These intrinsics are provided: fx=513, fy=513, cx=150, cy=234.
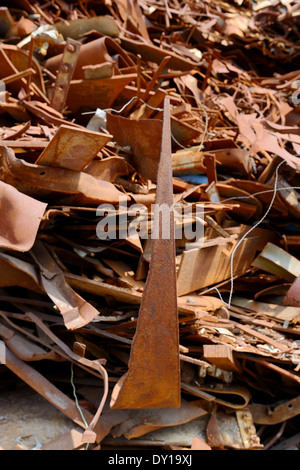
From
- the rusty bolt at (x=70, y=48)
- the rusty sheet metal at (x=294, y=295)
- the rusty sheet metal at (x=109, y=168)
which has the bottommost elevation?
the rusty sheet metal at (x=294, y=295)

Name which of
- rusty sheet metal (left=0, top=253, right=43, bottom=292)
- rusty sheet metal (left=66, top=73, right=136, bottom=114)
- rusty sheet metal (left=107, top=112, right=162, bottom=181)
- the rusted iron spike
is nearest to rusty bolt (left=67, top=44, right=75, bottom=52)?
rusty sheet metal (left=66, top=73, right=136, bottom=114)

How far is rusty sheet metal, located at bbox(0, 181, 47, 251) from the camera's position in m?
1.30

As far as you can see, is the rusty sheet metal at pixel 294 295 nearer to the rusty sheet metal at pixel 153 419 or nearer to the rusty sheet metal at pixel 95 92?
the rusty sheet metal at pixel 153 419

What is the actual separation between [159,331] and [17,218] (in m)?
0.47

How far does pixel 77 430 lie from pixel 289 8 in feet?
9.47

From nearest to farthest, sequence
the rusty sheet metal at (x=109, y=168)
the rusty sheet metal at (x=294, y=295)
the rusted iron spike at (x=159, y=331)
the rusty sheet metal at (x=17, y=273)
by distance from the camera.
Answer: the rusted iron spike at (x=159, y=331) → the rusty sheet metal at (x=17, y=273) → the rusty sheet metal at (x=109, y=168) → the rusty sheet metal at (x=294, y=295)

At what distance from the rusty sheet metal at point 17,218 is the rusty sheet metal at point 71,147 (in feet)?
0.48

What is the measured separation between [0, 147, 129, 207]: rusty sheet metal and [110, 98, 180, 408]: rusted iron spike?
35cm

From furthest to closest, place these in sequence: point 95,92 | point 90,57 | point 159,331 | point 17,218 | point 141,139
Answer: point 90,57 → point 95,92 → point 141,139 → point 17,218 → point 159,331

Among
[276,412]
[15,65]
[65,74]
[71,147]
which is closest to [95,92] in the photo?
[65,74]

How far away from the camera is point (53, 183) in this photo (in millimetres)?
1471

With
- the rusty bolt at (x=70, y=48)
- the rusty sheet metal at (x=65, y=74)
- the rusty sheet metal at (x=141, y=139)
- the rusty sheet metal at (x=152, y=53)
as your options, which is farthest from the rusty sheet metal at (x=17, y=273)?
the rusty sheet metal at (x=152, y=53)

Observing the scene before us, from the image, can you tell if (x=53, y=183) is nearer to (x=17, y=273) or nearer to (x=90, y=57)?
(x=17, y=273)

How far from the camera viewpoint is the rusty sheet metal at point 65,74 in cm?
196
